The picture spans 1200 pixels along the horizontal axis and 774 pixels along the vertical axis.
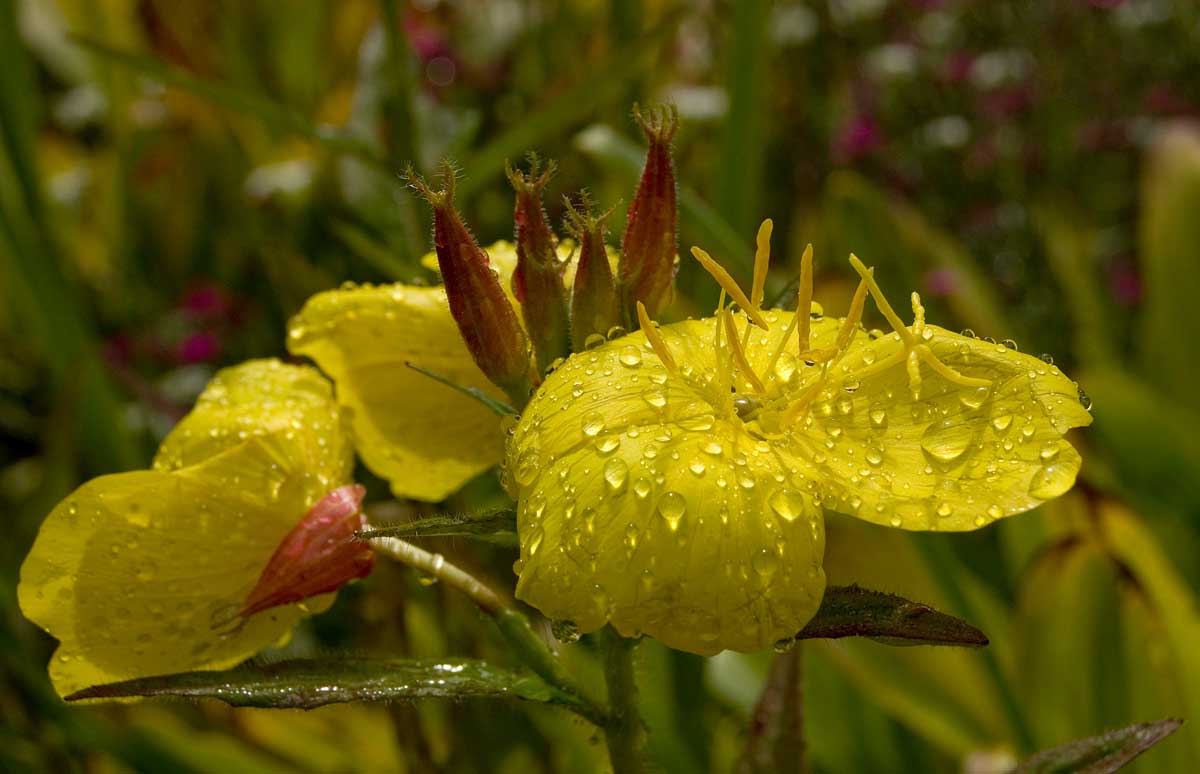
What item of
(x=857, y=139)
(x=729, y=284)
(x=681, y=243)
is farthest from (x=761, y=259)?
(x=857, y=139)

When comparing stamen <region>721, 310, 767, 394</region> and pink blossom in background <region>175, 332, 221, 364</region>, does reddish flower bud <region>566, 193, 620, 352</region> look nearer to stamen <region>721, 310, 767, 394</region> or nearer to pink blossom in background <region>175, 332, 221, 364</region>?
stamen <region>721, 310, 767, 394</region>

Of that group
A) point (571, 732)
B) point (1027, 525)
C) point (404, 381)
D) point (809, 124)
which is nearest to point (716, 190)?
point (1027, 525)

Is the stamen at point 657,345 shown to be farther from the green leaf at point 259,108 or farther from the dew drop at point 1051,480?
the green leaf at point 259,108

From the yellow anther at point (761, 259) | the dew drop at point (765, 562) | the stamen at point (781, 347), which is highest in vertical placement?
the yellow anther at point (761, 259)

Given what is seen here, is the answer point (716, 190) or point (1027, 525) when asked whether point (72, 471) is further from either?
point (1027, 525)

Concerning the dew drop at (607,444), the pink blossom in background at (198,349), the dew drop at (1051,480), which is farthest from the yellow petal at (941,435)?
the pink blossom in background at (198,349)

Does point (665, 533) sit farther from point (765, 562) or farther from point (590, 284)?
point (590, 284)
